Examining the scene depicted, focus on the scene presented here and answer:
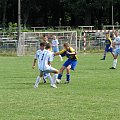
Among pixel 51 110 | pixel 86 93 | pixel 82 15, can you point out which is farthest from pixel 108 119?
pixel 82 15

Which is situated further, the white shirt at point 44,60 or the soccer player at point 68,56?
the soccer player at point 68,56

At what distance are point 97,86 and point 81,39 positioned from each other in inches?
1177

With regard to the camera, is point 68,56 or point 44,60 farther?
point 68,56

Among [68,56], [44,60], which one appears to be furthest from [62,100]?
[68,56]

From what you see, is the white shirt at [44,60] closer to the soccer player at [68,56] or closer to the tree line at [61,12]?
the soccer player at [68,56]

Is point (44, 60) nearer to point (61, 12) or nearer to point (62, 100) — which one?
point (62, 100)

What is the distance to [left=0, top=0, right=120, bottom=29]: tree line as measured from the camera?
7394 centimetres

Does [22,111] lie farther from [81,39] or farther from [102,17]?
[102,17]

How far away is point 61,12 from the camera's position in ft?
277

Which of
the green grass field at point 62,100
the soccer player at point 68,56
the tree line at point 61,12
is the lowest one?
the green grass field at point 62,100

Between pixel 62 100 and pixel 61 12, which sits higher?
pixel 61 12

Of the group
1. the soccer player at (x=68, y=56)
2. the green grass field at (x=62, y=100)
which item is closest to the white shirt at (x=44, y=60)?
the green grass field at (x=62, y=100)

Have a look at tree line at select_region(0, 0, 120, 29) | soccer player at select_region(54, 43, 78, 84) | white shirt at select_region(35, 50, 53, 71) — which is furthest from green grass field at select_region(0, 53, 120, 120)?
tree line at select_region(0, 0, 120, 29)

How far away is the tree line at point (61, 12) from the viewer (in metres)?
73.9
